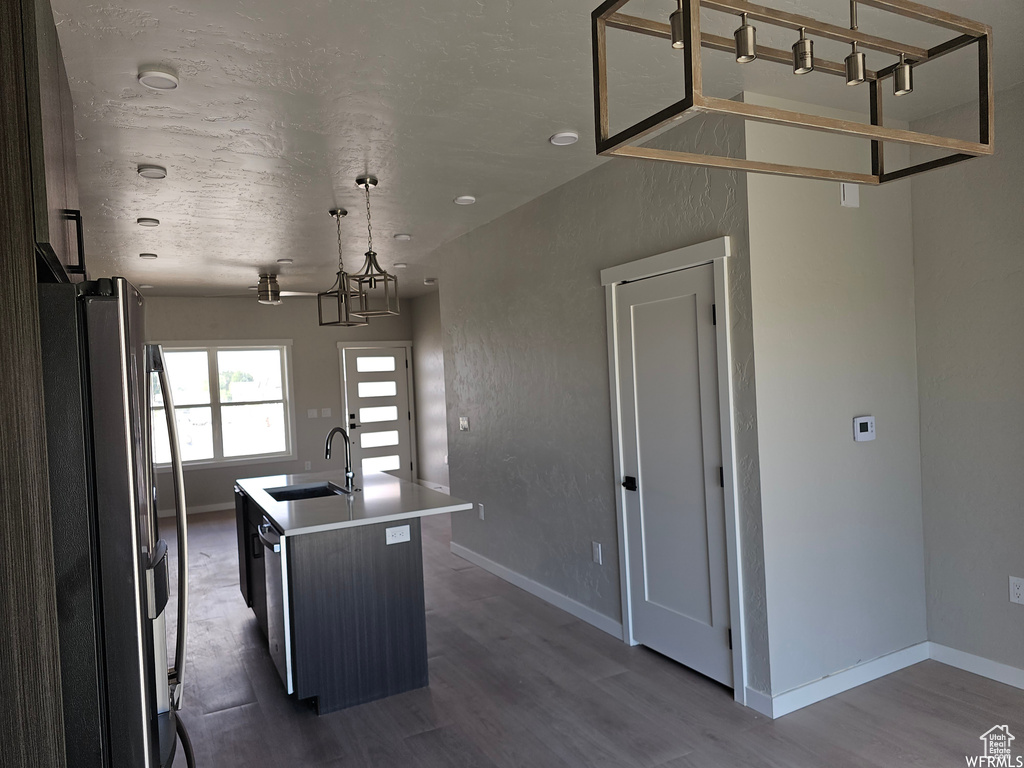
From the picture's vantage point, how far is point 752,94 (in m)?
2.88

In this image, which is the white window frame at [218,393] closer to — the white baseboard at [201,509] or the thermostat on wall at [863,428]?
the white baseboard at [201,509]

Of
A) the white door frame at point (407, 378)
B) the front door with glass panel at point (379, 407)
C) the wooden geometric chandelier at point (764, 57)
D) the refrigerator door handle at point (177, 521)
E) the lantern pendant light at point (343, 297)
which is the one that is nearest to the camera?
the wooden geometric chandelier at point (764, 57)

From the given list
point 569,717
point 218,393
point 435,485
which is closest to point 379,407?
point 435,485

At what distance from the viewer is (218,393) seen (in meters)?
8.27

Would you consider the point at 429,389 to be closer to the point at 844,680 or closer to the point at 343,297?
the point at 343,297

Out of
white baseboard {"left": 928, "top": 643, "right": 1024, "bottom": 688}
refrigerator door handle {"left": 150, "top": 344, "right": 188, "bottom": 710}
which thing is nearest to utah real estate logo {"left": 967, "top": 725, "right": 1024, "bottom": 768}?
white baseboard {"left": 928, "top": 643, "right": 1024, "bottom": 688}

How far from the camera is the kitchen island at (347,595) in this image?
3.09 m

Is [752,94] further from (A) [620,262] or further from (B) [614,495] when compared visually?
(B) [614,495]

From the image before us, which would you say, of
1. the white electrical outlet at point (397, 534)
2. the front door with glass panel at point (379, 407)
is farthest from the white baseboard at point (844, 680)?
the front door with glass panel at point (379, 407)

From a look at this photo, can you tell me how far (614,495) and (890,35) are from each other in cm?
244

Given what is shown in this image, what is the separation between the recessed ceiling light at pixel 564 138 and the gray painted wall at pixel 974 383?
1.67m

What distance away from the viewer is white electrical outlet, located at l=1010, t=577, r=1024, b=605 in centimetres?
A: 297

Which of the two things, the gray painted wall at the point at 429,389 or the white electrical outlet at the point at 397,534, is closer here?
the white electrical outlet at the point at 397,534

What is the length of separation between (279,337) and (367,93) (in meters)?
6.35
